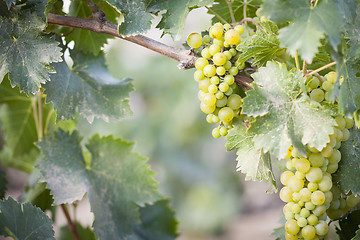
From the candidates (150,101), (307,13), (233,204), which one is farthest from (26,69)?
(150,101)

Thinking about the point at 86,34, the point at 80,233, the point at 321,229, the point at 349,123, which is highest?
the point at 86,34

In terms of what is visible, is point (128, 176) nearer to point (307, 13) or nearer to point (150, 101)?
point (307, 13)

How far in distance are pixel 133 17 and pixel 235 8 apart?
0.23 meters

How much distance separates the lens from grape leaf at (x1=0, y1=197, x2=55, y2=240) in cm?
63

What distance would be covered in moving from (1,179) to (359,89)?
0.84 meters

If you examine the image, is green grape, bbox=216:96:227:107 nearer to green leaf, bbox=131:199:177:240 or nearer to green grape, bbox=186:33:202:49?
green grape, bbox=186:33:202:49

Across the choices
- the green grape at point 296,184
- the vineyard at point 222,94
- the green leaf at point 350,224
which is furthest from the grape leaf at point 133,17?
the green leaf at point 350,224

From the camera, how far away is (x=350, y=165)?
0.59m

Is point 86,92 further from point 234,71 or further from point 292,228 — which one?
point 292,228

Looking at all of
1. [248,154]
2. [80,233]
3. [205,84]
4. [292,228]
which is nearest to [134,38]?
[205,84]

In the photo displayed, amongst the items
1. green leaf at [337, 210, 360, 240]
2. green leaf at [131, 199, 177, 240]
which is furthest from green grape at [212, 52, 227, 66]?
green leaf at [131, 199, 177, 240]

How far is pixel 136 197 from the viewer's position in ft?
2.86

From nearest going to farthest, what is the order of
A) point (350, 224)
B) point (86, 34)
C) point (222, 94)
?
point (222, 94), point (350, 224), point (86, 34)

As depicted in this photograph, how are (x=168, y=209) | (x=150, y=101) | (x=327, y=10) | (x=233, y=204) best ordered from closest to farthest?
(x=327, y=10)
(x=168, y=209)
(x=233, y=204)
(x=150, y=101)
